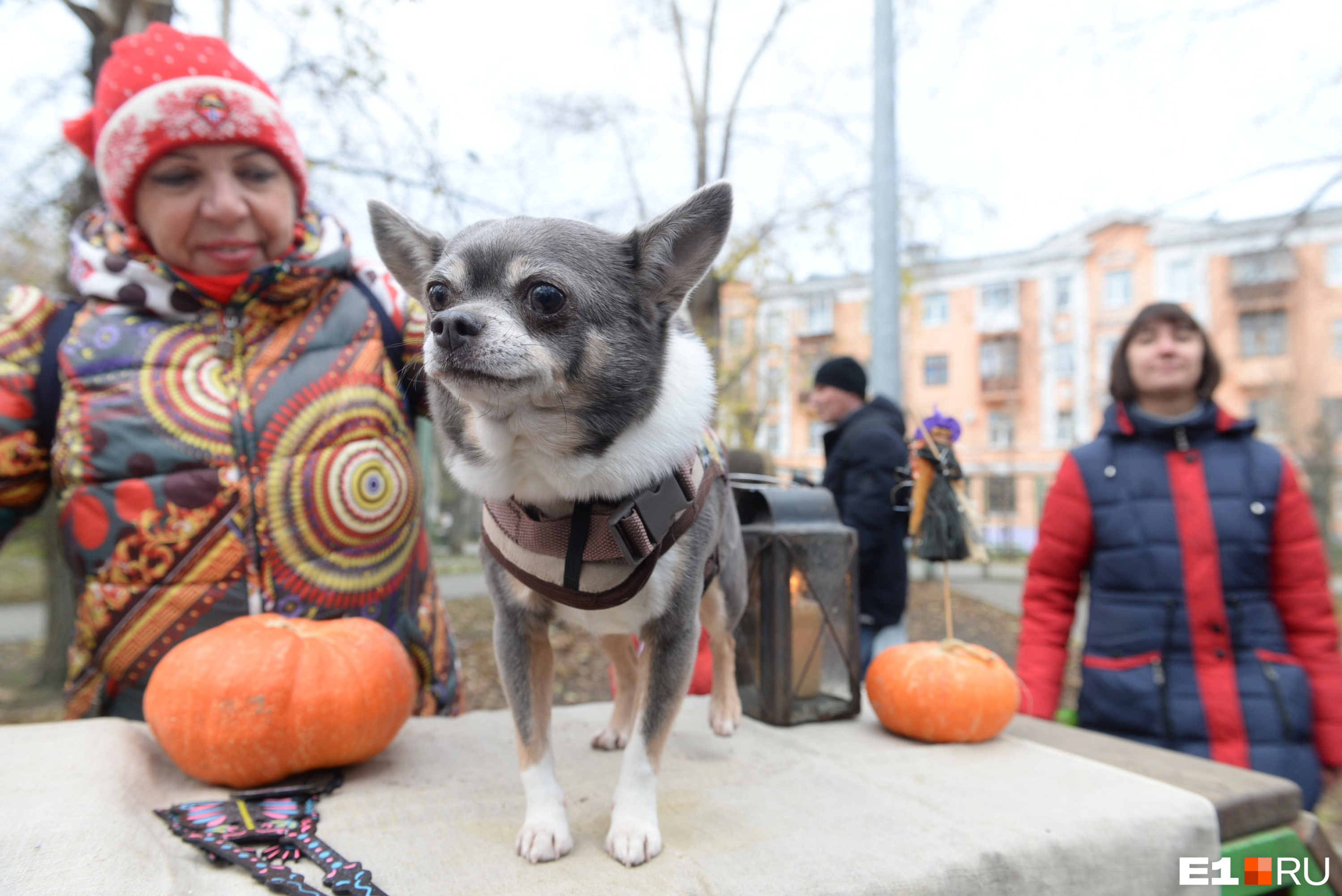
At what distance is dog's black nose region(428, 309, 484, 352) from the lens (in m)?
1.21

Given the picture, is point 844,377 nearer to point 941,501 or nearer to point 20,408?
point 941,501

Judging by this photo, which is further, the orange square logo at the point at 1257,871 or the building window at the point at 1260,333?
the building window at the point at 1260,333

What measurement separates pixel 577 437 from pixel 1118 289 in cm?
3272

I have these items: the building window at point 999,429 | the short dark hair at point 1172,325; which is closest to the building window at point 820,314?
the short dark hair at point 1172,325

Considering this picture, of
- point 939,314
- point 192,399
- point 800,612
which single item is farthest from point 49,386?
point 939,314

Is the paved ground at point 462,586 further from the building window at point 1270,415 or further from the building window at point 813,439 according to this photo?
the building window at point 1270,415

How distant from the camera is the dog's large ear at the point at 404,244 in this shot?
5.10 feet

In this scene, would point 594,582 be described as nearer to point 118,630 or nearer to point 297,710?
point 297,710

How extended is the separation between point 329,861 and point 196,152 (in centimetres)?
188

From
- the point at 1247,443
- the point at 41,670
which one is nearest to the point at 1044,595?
the point at 1247,443

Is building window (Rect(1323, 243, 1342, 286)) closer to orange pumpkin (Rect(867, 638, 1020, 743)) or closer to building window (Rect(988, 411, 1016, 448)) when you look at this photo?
building window (Rect(988, 411, 1016, 448))

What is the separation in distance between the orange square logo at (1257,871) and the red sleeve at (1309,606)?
3.58 feet

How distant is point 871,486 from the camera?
4059 mm

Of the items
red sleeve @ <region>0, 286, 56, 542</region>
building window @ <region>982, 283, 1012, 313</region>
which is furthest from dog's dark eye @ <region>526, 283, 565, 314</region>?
building window @ <region>982, 283, 1012, 313</region>
